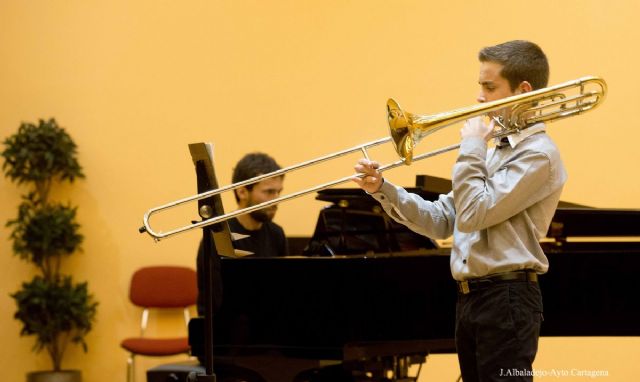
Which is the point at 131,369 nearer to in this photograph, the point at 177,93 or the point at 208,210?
the point at 177,93

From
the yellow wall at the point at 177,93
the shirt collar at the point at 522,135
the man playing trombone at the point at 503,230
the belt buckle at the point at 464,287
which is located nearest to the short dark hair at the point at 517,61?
the man playing trombone at the point at 503,230

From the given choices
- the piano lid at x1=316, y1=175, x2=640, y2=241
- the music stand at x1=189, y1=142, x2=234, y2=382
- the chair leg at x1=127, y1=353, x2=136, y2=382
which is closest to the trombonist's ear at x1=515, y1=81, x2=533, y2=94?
the music stand at x1=189, y1=142, x2=234, y2=382

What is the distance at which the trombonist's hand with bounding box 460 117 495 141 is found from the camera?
251 cm

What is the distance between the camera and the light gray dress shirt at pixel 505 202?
2420mm

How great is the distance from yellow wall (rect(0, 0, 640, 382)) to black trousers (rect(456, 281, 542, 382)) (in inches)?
146

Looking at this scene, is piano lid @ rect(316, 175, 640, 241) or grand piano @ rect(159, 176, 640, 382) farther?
piano lid @ rect(316, 175, 640, 241)

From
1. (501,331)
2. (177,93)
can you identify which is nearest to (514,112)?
(501,331)

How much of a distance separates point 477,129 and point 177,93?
14.0 ft

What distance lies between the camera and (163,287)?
6.18 metres

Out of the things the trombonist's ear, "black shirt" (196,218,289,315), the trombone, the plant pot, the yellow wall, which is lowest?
the plant pot

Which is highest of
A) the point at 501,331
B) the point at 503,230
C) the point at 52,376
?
the point at 503,230

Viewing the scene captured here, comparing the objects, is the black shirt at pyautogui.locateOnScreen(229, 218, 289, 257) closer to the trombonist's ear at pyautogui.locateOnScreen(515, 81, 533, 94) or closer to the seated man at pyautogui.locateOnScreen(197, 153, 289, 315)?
the seated man at pyautogui.locateOnScreen(197, 153, 289, 315)

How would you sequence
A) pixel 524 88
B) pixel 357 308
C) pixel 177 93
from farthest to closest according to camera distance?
pixel 177 93
pixel 357 308
pixel 524 88

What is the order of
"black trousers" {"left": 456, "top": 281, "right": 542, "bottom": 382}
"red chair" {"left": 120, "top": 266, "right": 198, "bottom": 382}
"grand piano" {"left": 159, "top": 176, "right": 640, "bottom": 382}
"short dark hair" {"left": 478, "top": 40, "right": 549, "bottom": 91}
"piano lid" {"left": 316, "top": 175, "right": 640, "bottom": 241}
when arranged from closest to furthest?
"black trousers" {"left": 456, "top": 281, "right": 542, "bottom": 382} → "short dark hair" {"left": 478, "top": 40, "right": 549, "bottom": 91} → "grand piano" {"left": 159, "top": 176, "right": 640, "bottom": 382} → "piano lid" {"left": 316, "top": 175, "right": 640, "bottom": 241} → "red chair" {"left": 120, "top": 266, "right": 198, "bottom": 382}
